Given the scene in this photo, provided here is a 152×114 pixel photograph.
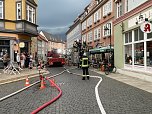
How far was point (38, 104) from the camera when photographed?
819 cm

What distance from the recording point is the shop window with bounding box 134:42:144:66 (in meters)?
17.7

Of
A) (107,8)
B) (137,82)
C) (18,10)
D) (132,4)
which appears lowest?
(137,82)

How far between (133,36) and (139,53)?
5.45ft

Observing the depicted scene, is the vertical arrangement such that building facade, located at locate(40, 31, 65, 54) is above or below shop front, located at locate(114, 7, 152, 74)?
above

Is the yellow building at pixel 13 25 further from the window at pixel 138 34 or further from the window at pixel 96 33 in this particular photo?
the window at pixel 96 33

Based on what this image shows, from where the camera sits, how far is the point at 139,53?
18281 millimetres

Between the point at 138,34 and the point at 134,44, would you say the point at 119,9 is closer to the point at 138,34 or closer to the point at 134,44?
the point at 134,44

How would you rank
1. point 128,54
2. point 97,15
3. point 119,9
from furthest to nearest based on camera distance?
point 97,15
point 119,9
point 128,54

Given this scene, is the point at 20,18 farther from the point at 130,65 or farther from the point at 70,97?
the point at 70,97

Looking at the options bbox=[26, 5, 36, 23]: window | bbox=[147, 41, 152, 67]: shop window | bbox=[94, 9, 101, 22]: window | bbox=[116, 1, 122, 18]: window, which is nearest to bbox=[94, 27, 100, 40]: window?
bbox=[94, 9, 101, 22]: window

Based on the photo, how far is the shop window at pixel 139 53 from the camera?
17.7m

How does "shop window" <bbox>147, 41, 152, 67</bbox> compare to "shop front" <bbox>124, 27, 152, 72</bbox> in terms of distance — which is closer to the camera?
"shop window" <bbox>147, 41, 152, 67</bbox>

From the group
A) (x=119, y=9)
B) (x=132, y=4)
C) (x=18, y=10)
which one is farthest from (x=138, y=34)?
(x=18, y=10)

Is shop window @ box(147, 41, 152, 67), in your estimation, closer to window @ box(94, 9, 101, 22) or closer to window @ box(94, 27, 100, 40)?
window @ box(94, 9, 101, 22)
